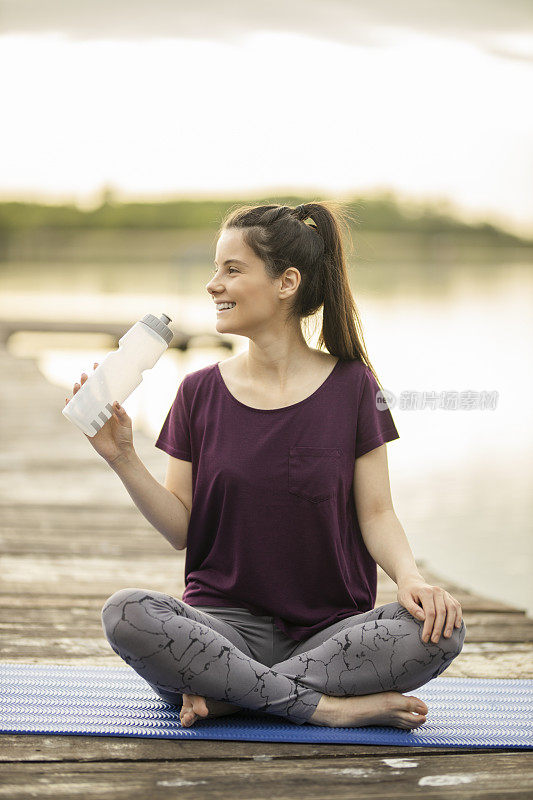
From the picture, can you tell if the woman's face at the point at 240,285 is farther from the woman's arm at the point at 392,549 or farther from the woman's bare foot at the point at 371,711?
the woman's bare foot at the point at 371,711

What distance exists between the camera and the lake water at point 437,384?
4.61 metres

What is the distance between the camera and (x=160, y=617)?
5.98 ft

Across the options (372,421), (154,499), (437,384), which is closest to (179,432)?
(154,499)

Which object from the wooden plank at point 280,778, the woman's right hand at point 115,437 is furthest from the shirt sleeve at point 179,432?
the wooden plank at point 280,778

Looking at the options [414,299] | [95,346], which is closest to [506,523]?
[95,346]

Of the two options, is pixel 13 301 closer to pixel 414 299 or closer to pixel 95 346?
pixel 95 346

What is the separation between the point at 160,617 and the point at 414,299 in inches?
773

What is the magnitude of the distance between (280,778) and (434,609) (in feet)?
1.27

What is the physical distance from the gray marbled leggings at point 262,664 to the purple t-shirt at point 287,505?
0.33ft

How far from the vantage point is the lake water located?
461 centimetres

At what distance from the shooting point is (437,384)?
9188 mm

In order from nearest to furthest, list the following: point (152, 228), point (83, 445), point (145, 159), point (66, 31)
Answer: point (83, 445) < point (66, 31) < point (152, 228) < point (145, 159)

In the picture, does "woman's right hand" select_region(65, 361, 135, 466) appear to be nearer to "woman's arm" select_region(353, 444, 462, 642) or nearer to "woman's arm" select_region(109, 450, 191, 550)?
"woman's arm" select_region(109, 450, 191, 550)

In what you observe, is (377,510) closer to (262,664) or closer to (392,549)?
(392,549)
